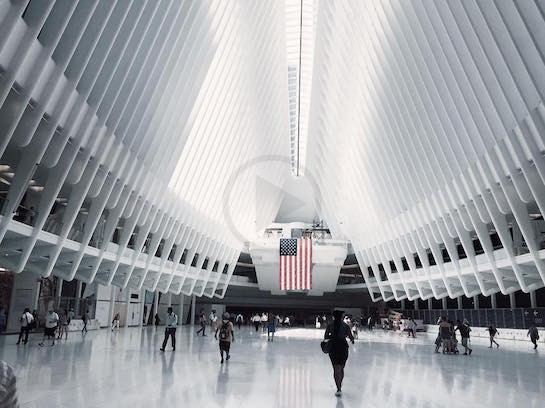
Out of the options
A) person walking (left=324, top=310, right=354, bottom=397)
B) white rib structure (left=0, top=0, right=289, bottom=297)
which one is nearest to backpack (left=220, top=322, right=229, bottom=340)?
person walking (left=324, top=310, right=354, bottom=397)

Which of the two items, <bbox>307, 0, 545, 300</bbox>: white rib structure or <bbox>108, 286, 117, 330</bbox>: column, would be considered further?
<bbox>108, 286, 117, 330</bbox>: column

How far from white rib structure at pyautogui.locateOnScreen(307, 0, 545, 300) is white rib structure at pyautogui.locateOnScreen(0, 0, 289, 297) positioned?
554cm

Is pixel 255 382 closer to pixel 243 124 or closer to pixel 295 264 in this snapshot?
pixel 243 124

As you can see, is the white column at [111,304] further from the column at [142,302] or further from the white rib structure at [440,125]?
the white rib structure at [440,125]

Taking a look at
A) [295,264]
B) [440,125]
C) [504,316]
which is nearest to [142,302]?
[295,264]

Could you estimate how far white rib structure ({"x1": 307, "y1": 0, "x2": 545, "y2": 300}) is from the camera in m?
14.4

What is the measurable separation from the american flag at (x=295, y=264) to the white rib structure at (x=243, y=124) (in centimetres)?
466

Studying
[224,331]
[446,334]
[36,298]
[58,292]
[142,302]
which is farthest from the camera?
[142,302]

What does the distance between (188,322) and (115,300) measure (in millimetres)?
16035

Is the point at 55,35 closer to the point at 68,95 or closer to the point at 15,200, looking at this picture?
the point at 68,95

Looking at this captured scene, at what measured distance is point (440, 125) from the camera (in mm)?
19297

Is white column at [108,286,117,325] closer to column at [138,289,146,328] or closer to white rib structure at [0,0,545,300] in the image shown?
white rib structure at [0,0,545,300]

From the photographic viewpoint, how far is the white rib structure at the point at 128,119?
11.0 m

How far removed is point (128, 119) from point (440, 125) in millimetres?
Result: 12180
